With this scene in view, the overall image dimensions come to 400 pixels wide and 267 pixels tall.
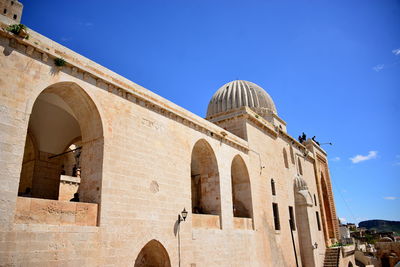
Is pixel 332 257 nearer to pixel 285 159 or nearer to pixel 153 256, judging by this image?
pixel 285 159

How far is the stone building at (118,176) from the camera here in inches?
239

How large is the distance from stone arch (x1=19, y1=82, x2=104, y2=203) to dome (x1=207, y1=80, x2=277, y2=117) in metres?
10.5

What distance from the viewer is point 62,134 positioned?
10938 mm

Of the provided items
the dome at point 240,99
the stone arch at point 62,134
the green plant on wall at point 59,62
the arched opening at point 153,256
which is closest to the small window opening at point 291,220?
the dome at point 240,99

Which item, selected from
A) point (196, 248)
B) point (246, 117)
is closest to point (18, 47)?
point (196, 248)

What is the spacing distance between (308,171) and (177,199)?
15.4 metres

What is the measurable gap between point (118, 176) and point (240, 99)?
13070mm

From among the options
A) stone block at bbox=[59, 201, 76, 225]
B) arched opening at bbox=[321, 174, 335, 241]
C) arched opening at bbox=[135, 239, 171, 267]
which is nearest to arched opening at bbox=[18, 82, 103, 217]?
stone block at bbox=[59, 201, 76, 225]

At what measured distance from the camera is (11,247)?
5422 millimetres

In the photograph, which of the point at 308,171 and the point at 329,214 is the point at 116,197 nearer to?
the point at 308,171

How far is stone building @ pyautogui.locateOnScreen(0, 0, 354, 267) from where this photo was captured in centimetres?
606

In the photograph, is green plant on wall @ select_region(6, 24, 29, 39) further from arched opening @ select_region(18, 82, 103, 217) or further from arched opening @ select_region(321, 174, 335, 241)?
arched opening @ select_region(321, 174, 335, 241)

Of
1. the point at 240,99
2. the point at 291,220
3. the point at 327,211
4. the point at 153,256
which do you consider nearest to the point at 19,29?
the point at 153,256

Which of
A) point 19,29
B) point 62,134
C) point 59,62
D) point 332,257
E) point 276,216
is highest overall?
point 19,29
